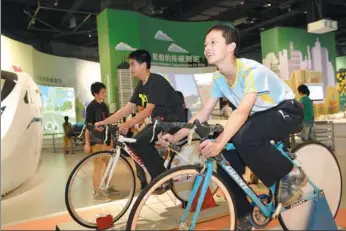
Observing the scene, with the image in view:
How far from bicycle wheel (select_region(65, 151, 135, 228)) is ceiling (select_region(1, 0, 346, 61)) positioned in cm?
475

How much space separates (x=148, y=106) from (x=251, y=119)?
3.49 ft

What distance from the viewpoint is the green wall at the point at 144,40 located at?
6387 mm

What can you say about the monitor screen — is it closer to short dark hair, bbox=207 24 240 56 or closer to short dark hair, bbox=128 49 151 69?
short dark hair, bbox=128 49 151 69

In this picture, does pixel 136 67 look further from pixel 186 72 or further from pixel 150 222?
pixel 186 72

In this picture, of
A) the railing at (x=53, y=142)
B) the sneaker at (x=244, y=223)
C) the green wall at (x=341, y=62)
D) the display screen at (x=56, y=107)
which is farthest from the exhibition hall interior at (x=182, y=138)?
the green wall at (x=341, y=62)

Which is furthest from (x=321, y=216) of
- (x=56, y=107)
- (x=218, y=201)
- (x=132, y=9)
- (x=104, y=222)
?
(x=56, y=107)

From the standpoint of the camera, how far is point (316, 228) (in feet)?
5.08

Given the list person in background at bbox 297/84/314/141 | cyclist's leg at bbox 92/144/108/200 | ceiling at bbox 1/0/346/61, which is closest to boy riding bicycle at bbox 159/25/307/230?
cyclist's leg at bbox 92/144/108/200

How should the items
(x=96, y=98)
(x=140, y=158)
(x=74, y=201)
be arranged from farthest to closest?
1. (x=96, y=98)
2. (x=140, y=158)
3. (x=74, y=201)

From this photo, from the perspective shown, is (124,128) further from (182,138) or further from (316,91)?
(316,91)

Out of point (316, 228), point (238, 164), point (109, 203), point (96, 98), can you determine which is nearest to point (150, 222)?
point (238, 164)

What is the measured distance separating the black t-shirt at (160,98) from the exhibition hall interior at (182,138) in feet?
0.04

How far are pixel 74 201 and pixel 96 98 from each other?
55.6 inches

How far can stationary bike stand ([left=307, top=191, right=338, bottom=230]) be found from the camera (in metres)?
1.60
